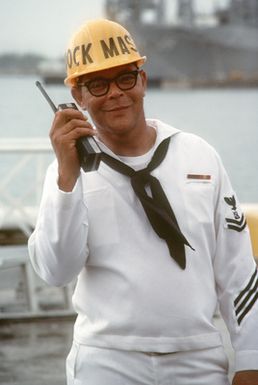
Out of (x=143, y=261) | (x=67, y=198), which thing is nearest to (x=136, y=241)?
(x=143, y=261)

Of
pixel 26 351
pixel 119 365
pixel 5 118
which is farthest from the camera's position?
pixel 5 118

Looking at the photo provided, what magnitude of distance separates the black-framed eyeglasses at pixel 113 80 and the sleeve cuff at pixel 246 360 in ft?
2.47

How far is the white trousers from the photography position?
8.37 ft

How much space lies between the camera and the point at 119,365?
2555mm

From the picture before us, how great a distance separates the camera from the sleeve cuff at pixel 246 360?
266cm

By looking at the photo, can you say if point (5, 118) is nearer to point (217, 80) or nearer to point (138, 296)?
point (217, 80)

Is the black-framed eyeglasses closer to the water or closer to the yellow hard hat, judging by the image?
the yellow hard hat

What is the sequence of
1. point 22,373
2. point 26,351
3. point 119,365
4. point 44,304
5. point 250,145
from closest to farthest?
point 119,365 < point 22,373 < point 26,351 < point 44,304 < point 250,145

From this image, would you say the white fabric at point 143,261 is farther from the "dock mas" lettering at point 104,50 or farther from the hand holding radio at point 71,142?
the "dock mas" lettering at point 104,50

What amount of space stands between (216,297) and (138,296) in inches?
9.2

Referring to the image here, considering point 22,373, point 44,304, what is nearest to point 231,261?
point 22,373

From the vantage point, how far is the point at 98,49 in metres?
2.66

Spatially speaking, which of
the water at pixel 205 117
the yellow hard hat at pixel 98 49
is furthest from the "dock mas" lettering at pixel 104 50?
the water at pixel 205 117

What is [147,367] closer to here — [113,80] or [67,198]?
[67,198]
